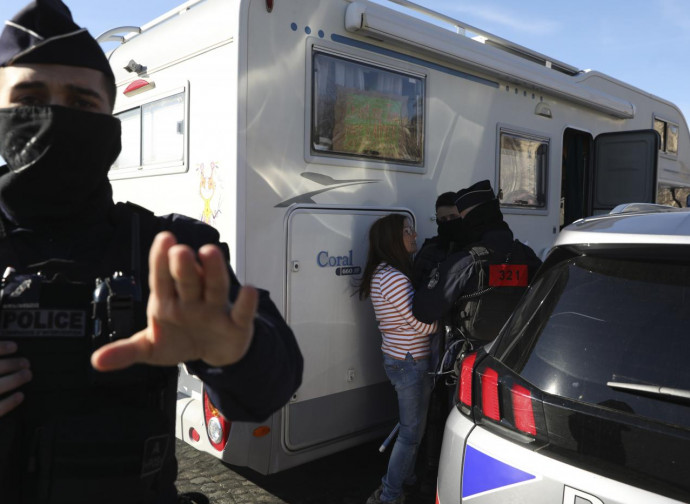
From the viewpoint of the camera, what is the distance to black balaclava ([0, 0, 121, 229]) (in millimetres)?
1376

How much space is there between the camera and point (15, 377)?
1.21 metres

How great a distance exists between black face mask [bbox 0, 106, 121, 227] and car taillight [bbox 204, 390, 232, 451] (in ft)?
5.92

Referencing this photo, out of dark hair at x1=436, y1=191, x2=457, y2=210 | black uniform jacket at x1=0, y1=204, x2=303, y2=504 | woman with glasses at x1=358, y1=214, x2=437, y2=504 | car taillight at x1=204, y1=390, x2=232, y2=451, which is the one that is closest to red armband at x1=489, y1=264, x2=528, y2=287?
woman with glasses at x1=358, y1=214, x2=437, y2=504

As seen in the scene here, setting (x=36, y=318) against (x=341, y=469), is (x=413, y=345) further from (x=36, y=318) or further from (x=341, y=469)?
(x=36, y=318)

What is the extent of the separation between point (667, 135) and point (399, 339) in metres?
A: 5.72

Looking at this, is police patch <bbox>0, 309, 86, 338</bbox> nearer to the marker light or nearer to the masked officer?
the masked officer

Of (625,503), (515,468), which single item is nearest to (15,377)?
(515,468)

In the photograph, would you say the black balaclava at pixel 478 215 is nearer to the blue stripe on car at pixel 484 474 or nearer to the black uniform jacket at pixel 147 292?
the blue stripe on car at pixel 484 474

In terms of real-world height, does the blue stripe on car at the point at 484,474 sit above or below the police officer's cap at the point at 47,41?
below

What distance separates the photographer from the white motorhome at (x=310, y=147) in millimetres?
3016

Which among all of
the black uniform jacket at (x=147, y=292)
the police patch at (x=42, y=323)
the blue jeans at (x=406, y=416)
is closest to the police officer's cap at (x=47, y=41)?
the black uniform jacket at (x=147, y=292)

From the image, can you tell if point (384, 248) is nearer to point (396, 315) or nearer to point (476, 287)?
point (396, 315)

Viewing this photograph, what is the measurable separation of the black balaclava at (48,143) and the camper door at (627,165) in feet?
17.1

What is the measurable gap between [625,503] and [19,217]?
1711mm
